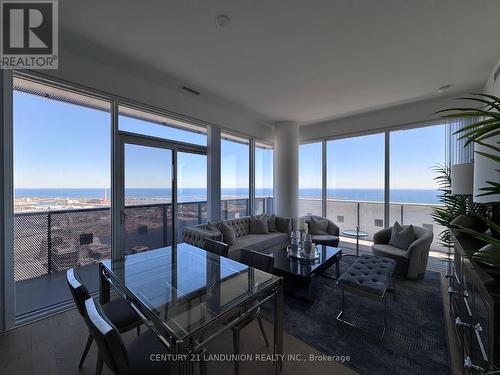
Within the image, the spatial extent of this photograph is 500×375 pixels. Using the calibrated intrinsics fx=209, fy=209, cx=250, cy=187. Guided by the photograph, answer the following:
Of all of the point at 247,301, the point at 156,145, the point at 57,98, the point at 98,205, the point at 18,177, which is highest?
the point at 57,98

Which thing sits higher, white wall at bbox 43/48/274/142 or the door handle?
white wall at bbox 43/48/274/142

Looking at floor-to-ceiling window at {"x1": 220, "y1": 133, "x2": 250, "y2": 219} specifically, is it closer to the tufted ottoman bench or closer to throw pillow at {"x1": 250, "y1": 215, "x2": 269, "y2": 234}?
throw pillow at {"x1": 250, "y1": 215, "x2": 269, "y2": 234}

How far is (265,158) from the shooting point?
573cm

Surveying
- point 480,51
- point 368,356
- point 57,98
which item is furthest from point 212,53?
point 368,356

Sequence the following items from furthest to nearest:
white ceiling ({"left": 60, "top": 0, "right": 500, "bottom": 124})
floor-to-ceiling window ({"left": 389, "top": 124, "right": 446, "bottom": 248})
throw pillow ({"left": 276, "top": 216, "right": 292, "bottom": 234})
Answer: throw pillow ({"left": 276, "top": 216, "right": 292, "bottom": 234}) → floor-to-ceiling window ({"left": 389, "top": 124, "right": 446, "bottom": 248}) → white ceiling ({"left": 60, "top": 0, "right": 500, "bottom": 124})

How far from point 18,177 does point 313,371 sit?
3.48m

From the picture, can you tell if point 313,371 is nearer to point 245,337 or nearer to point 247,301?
point 245,337

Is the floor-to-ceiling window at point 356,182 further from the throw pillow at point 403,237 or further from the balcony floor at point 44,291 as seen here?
the balcony floor at point 44,291

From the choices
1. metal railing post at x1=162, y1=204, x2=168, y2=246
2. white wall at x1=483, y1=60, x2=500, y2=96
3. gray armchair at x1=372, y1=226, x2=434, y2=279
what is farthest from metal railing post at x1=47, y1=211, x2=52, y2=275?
white wall at x1=483, y1=60, x2=500, y2=96

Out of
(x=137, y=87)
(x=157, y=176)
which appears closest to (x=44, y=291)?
(x=157, y=176)

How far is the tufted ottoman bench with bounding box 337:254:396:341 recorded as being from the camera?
2.11 metres

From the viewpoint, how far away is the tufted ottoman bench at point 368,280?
211 centimetres

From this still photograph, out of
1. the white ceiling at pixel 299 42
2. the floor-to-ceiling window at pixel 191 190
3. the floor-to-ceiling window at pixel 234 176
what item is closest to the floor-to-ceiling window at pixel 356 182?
the white ceiling at pixel 299 42

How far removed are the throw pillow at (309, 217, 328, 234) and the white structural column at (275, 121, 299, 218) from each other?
58cm
